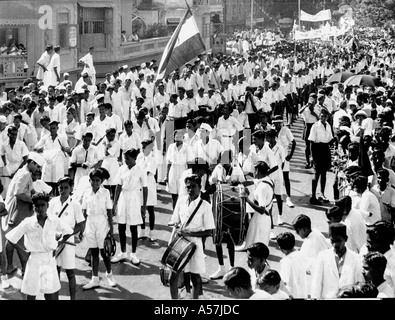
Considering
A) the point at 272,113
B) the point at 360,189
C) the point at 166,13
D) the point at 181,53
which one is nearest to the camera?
the point at 360,189

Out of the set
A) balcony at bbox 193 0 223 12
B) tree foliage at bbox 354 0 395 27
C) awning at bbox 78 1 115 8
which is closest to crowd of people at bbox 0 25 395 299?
awning at bbox 78 1 115 8

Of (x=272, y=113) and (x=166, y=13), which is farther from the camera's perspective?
(x=166, y=13)

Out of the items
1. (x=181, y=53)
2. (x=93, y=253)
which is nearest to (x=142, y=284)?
(x=93, y=253)

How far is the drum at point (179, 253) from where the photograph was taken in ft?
23.8

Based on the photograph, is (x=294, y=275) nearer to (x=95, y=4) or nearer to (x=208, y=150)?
(x=208, y=150)

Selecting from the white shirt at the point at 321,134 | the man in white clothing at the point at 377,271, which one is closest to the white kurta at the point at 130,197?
the man in white clothing at the point at 377,271

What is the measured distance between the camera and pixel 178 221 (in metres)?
7.67

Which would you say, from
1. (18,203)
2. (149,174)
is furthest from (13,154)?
(18,203)

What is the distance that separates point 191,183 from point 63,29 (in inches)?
783

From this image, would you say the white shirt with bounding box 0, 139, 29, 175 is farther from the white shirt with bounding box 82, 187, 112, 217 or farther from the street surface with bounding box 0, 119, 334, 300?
the white shirt with bounding box 82, 187, 112, 217

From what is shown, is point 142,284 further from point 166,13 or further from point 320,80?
point 166,13

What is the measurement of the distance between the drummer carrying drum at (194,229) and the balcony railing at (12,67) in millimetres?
15626

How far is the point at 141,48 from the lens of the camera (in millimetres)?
33250
